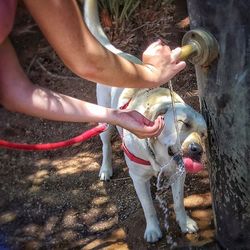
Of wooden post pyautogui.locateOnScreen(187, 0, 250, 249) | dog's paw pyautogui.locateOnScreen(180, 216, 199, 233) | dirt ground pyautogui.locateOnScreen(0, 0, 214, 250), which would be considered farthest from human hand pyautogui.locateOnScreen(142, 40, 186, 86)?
dog's paw pyautogui.locateOnScreen(180, 216, 199, 233)

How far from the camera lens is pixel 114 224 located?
3.67 metres

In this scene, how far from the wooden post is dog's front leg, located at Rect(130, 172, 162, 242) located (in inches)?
24.4

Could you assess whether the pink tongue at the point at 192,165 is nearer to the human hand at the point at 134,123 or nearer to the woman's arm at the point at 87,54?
the human hand at the point at 134,123

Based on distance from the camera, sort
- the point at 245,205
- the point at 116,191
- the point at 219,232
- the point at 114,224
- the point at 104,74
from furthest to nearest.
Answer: the point at 116,191 < the point at 114,224 < the point at 219,232 < the point at 245,205 < the point at 104,74

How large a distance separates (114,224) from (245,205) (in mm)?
1335

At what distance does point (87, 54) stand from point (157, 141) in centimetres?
100

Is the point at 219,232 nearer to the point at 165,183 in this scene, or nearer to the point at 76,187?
the point at 165,183

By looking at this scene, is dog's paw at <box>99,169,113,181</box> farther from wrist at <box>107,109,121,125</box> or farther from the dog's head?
wrist at <box>107,109,121,125</box>

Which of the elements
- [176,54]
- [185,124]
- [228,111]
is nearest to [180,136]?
[185,124]

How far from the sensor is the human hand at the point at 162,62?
7.06 feet

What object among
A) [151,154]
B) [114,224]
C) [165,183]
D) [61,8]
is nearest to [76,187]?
[114,224]

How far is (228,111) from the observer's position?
7.61 ft

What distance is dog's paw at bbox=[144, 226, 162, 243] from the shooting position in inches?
133

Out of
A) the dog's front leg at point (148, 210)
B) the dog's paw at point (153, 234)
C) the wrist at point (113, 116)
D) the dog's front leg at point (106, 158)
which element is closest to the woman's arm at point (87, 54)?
the wrist at point (113, 116)
